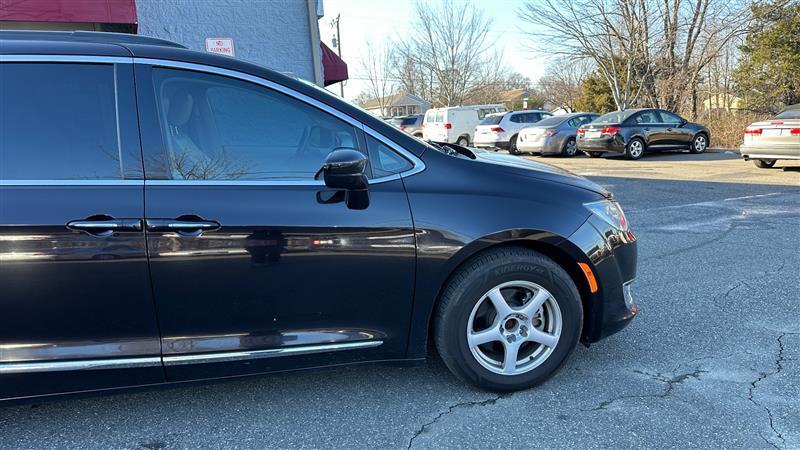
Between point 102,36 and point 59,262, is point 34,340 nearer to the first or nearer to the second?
point 59,262

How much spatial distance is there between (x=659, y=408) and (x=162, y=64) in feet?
9.74

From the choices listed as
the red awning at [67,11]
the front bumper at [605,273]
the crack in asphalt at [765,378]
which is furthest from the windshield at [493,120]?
the front bumper at [605,273]

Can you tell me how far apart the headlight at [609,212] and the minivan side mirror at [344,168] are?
4.23ft

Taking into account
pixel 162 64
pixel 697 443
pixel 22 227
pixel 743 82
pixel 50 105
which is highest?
pixel 743 82

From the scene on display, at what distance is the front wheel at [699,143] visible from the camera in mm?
15133

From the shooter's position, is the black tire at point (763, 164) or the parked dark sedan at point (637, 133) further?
the parked dark sedan at point (637, 133)

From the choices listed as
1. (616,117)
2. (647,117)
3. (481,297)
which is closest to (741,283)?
(481,297)

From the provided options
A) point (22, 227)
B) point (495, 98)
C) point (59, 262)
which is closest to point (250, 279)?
point (59, 262)

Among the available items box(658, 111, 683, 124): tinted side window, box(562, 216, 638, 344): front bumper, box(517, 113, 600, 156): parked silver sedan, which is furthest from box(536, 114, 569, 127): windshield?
box(562, 216, 638, 344): front bumper

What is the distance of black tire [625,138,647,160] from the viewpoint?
13961 millimetres

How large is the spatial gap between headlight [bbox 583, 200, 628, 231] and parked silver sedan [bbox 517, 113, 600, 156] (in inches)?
531

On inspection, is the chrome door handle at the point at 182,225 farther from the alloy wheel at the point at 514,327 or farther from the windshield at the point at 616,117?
the windshield at the point at 616,117

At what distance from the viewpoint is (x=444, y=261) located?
2508 millimetres

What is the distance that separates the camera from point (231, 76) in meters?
2.41
